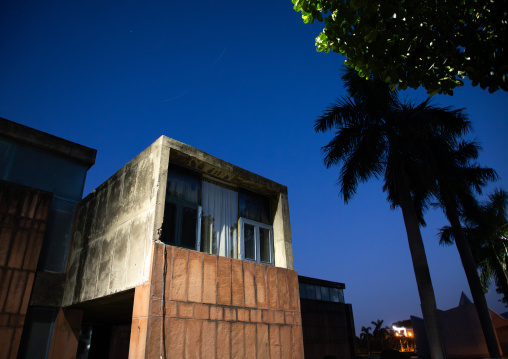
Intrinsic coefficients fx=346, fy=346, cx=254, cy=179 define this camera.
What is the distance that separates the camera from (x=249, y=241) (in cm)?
839

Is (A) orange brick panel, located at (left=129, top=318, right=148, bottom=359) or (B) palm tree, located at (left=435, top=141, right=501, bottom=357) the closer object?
(A) orange brick panel, located at (left=129, top=318, right=148, bottom=359)

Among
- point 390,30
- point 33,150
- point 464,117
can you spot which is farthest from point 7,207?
point 464,117

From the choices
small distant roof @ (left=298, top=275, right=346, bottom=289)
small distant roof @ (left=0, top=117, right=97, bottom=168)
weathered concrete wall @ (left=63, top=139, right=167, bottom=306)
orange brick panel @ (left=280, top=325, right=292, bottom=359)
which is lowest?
orange brick panel @ (left=280, top=325, right=292, bottom=359)

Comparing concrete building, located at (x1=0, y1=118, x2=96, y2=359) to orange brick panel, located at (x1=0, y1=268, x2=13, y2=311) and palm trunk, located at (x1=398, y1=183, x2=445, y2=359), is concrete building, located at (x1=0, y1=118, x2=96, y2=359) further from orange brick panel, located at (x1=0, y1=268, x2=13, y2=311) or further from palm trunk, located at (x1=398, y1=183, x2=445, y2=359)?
palm trunk, located at (x1=398, y1=183, x2=445, y2=359)

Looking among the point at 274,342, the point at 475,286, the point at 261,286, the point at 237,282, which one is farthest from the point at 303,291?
the point at 237,282

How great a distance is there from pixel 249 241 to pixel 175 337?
3.06 metres

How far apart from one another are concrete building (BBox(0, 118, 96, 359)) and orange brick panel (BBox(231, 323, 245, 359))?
194 inches

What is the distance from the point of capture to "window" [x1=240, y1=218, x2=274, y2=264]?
8242mm

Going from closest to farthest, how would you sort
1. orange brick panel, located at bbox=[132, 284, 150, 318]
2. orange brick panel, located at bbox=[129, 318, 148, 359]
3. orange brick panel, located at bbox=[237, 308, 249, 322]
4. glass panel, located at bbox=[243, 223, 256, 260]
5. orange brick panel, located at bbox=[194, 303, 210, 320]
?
orange brick panel, located at bbox=[129, 318, 148, 359], orange brick panel, located at bbox=[132, 284, 150, 318], orange brick panel, located at bbox=[194, 303, 210, 320], orange brick panel, located at bbox=[237, 308, 249, 322], glass panel, located at bbox=[243, 223, 256, 260]

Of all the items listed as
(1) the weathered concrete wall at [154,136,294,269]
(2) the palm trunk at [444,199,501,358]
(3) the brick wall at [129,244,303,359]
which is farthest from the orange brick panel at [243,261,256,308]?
(2) the palm trunk at [444,199,501,358]

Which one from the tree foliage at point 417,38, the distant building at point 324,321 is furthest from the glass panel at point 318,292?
the tree foliage at point 417,38

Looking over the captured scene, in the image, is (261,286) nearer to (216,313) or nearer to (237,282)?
(237,282)

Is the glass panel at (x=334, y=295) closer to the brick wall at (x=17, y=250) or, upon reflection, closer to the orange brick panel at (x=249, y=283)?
the orange brick panel at (x=249, y=283)

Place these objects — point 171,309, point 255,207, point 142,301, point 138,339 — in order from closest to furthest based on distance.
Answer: point 138,339 < point 142,301 < point 171,309 < point 255,207
